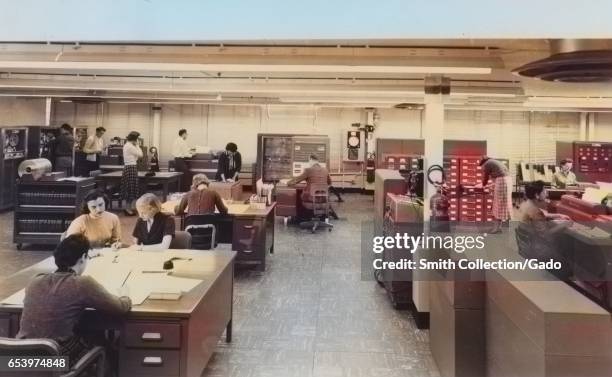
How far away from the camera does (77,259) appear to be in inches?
97.8

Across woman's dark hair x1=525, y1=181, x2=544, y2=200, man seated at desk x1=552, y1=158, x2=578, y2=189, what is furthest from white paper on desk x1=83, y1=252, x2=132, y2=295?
man seated at desk x1=552, y1=158, x2=578, y2=189

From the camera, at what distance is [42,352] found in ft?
7.07

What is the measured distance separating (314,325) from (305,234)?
4.39 metres

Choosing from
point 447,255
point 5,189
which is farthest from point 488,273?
point 5,189

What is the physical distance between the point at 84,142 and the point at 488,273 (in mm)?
11045

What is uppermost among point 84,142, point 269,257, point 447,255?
point 84,142

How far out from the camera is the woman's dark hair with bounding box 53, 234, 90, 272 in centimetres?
244

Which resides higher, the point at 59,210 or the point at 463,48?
the point at 463,48

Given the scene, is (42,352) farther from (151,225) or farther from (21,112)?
(21,112)

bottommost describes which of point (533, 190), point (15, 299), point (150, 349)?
point (150, 349)

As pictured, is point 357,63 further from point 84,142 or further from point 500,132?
point 500,132

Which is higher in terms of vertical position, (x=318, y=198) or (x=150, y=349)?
(x=318, y=198)

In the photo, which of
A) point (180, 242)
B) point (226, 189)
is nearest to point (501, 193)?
point (226, 189)

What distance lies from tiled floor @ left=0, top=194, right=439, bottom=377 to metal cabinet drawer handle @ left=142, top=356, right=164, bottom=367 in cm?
105
